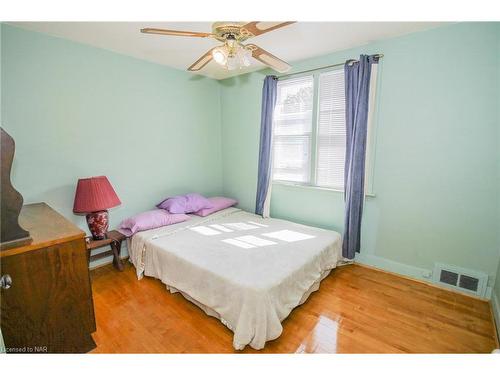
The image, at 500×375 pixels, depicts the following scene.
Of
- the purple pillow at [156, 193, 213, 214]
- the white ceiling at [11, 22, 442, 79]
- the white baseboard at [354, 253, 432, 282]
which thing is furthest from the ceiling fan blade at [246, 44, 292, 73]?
the white baseboard at [354, 253, 432, 282]

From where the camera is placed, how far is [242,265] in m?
→ 1.85

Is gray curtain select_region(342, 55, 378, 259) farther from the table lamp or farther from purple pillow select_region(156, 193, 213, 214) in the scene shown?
the table lamp

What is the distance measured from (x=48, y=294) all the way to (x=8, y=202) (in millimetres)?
560

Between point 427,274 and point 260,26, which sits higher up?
point 260,26

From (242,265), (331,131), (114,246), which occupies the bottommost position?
(114,246)

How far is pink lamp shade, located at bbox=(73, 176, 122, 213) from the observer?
2219mm

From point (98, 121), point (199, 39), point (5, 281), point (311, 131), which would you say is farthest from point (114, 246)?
point (311, 131)

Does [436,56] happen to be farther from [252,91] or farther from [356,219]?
[252,91]

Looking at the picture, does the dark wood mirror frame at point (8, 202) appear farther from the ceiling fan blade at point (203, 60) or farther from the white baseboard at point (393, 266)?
the white baseboard at point (393, 266)

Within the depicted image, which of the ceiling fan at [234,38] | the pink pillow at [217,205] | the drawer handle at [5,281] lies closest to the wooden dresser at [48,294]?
the drawer handle at [5,281]

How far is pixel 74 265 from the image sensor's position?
1.36 metres

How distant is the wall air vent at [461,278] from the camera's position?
6.77 ft

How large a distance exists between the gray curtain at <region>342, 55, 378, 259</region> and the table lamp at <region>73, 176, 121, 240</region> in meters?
2.47

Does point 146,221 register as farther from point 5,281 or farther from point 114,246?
point 5,281
